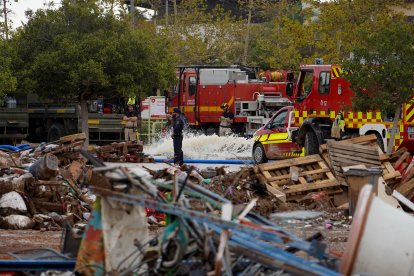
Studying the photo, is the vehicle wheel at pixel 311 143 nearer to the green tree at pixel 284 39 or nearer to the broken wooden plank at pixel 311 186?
the broken wooden plank at pixel 311 186

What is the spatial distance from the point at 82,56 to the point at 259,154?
8891 millimetres

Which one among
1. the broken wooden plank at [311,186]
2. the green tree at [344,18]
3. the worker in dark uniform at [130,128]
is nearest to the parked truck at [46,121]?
the worker in dark uniform at [130,128]

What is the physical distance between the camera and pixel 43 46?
3478cm

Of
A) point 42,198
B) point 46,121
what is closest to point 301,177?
point 42,198

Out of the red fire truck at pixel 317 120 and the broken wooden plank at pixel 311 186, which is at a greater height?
the red fire truck at pixel 317 120

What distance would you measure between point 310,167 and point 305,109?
8256 millimetres

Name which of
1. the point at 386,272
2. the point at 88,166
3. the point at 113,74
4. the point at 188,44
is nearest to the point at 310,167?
the point at 88,166

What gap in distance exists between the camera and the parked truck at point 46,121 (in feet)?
118

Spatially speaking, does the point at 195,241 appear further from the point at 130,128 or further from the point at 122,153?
the point at 130,128

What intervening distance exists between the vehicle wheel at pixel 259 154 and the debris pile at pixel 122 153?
302 centimetres

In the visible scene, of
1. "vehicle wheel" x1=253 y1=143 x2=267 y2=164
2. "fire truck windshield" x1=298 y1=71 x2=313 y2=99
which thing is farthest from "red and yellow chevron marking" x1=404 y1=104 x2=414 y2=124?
"vehicle wheel" x1=253 y1=143 x2=267 y2=164

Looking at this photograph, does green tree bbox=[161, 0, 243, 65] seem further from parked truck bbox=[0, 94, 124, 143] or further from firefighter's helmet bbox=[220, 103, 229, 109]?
parked truck bbox=[0, 94, 124, 143]

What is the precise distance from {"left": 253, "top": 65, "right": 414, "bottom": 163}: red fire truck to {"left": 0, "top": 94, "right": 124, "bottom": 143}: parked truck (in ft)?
31.3

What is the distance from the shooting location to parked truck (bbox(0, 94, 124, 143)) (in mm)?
36031
